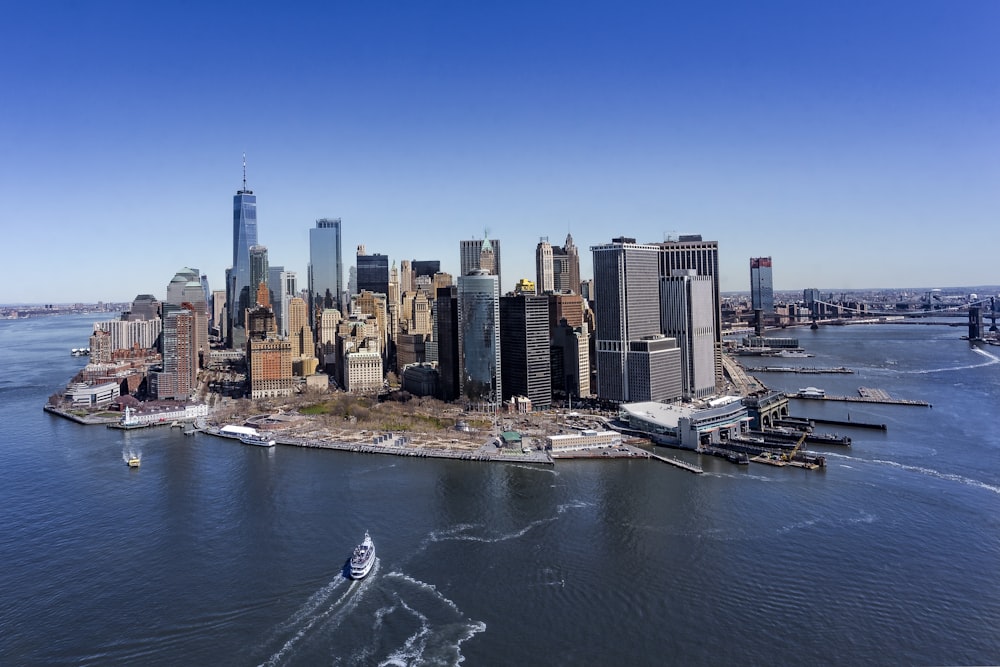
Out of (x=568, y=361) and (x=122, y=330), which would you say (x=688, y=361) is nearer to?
(x=568, y=361)

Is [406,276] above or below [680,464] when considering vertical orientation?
above

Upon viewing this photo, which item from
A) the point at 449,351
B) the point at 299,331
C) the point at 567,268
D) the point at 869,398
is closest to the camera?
the point at 869,398

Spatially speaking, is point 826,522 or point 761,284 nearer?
point 826,522

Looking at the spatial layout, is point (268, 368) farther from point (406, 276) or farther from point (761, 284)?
point (761, 284)

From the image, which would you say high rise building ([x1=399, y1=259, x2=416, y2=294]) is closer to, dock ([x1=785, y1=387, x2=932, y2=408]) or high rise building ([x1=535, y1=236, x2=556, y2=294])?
high rise building ([x1=535, y1=236, x2=556, y2=294])

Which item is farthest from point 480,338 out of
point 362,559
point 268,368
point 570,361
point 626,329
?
point 362,559

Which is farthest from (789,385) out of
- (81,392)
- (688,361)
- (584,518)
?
(81,392)
